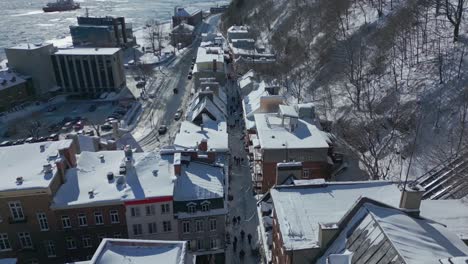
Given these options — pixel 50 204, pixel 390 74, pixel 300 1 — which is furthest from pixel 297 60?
pixel 50 204

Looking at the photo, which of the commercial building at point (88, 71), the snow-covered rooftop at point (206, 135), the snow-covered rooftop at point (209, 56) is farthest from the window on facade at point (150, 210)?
the commercial building at point (88, 71)

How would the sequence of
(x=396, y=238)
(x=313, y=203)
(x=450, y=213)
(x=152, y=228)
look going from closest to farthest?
1. (x=396, y=238)
2. (x=450, y=213)
3. (x=313, y=203)
4. (x=152, y=228)

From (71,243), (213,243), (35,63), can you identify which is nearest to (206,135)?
(213,243)

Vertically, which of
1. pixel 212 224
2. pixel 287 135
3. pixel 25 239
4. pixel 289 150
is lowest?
pixel 212 224

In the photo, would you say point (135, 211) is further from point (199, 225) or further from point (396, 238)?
point (396, 238)

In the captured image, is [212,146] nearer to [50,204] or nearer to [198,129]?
[198,129]

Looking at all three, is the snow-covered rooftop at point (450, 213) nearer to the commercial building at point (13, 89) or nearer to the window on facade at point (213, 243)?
the window on facade at point (213, 243)

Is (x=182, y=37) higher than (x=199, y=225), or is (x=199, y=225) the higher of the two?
(x=182, y=37)

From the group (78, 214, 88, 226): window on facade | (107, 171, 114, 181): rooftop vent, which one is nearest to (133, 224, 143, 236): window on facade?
(78, 214, 88, 226): window on facade
